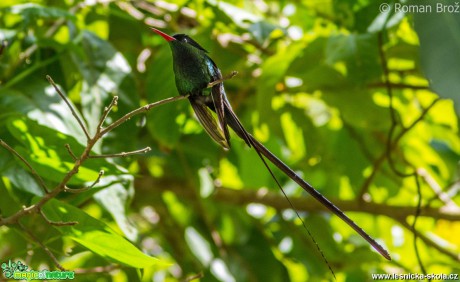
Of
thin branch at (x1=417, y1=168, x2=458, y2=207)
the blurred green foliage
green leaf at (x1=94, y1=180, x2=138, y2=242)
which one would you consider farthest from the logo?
thin branch at (x1=417, y1=168, x2=458, y2=207)

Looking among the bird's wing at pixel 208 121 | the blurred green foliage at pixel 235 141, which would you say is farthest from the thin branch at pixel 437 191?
the bird's wing at pixel 208 121

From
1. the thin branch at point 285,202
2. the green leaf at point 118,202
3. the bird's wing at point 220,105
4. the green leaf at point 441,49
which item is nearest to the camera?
the green leaf at point 441,49

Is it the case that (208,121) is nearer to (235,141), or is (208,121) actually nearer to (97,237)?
(97,237)

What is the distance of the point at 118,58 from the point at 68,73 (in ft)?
0.52

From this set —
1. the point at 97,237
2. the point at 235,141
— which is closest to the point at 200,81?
the point at 97,237

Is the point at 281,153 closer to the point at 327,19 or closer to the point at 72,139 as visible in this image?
the point at 327,19

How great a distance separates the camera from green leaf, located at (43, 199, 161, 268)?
38.3 inches

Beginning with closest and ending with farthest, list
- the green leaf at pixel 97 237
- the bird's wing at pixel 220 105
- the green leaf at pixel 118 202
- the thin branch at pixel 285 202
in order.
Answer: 1. the bird's wing at pixel 220 105
2. the green leaf at pixel 97 237
3. the green leaf at pixel 118 202
4. the thin branch at pixel 285 202

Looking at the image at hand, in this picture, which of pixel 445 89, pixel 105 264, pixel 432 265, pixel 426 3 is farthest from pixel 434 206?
pixel 445 89

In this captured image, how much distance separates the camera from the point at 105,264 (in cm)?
149

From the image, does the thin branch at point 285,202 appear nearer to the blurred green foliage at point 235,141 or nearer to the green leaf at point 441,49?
the blurred green foliage at point 235,141

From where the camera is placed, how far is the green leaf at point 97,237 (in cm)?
97

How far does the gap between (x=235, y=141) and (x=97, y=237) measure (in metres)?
0.86

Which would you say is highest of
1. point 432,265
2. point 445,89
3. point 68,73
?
point 445,89
